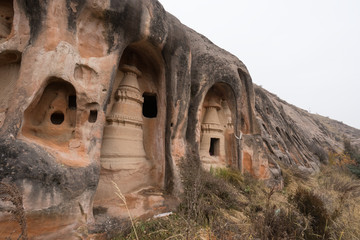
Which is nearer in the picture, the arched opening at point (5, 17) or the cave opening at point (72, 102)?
the arched opening at point (5, 17)

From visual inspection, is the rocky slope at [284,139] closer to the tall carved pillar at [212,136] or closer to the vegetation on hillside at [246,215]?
the tall carved pillar at [212,136]

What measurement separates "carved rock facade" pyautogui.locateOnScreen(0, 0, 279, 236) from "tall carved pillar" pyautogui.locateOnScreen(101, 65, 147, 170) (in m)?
0.02

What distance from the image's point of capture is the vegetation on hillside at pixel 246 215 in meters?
2.18

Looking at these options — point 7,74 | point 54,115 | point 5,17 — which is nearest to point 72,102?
point 54,115

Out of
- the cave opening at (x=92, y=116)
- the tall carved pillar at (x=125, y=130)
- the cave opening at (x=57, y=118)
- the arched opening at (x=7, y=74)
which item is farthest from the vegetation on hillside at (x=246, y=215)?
the arched opening at (x=7, y=74)

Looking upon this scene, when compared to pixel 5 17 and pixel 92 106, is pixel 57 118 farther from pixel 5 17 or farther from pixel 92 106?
pixel 5 17

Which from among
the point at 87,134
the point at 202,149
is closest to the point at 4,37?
the point at 87,134

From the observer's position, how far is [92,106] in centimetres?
327

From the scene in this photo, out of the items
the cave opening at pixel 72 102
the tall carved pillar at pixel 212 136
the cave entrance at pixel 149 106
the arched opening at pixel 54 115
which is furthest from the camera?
the tall carved pillar at pixel 212 136

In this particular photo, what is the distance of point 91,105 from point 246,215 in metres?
3.45

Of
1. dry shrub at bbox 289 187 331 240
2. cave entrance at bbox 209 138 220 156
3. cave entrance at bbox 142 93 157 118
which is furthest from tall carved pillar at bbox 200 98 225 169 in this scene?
dry shrub at bbox 289 187 331 240

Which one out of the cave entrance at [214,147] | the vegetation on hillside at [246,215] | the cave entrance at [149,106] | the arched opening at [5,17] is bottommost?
the vegetation on hillside at [246,215]

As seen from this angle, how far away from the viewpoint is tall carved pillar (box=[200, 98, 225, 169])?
6207mm

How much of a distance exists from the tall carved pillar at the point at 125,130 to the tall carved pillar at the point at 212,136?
2403 millimetres
